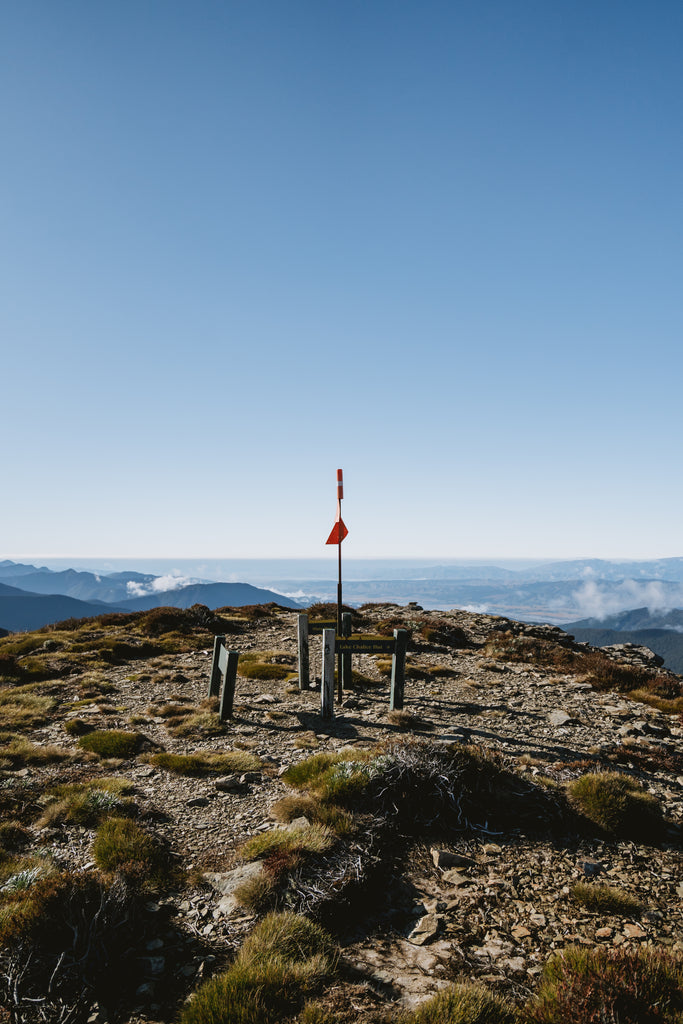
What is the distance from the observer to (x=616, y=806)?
7.51 metres

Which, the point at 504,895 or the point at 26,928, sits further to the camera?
the point at 504,895

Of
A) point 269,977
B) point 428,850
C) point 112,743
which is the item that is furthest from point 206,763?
point 269,977

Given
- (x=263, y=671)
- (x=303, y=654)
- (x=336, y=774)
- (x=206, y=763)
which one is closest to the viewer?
(x=336, y=774)

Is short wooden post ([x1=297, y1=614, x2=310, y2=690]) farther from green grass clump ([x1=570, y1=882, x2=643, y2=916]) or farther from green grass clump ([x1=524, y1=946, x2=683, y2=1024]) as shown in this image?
green grass clump ([x1=524, y1=946, x2=683, y2=1024])

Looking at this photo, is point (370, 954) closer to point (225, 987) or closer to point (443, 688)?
point (225, 987)

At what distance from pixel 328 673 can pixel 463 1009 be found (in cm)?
847

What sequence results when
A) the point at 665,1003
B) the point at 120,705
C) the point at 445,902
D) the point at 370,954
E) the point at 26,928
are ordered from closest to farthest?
1. the point at 665,1003
2. the point at 26,928
3. the point at 370,954
4. the point at 445,902
5. the point at 120,705

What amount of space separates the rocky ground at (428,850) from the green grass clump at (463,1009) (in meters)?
0.36

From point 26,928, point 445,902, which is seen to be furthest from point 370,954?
point 26,928

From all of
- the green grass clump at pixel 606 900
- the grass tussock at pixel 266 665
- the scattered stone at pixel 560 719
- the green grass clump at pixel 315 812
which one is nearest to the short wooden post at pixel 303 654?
the grass tussock at pixel 266 665

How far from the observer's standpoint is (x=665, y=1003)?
3896 millimetres

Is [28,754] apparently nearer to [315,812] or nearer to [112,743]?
[112,743]

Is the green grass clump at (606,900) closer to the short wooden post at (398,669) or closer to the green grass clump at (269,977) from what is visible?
the green grass clump at (269,977)

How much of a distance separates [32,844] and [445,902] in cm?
559
